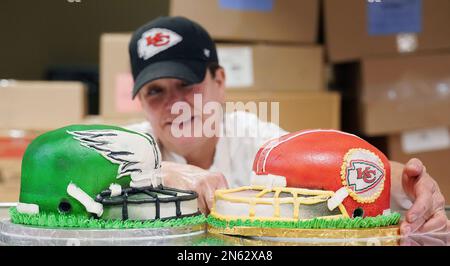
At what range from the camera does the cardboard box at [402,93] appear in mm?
2275

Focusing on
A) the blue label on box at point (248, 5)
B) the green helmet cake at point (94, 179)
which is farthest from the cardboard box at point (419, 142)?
the green helmet cake at point (94, 179)

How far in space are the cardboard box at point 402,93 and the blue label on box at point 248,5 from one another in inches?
13.5

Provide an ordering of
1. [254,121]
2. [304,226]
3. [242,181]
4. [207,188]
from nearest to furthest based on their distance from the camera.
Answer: [304,226] < [207,188] < [242,181] < [254,121]

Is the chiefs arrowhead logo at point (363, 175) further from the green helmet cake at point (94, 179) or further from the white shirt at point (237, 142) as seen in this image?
the white shirt at point (237, 142)

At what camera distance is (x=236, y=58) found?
90.0 inches

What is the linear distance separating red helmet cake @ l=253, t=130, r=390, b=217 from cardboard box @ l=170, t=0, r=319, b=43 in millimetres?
1279

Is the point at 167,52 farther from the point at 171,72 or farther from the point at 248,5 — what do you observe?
the point at 248,5

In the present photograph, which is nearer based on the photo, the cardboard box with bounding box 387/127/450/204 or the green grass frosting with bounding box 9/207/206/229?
the green grass frosting with bounding box 9/207/206/229

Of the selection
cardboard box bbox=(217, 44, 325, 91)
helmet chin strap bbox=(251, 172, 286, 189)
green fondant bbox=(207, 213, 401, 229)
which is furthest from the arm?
cardboard box bbox=(217, 44, 325, 91)

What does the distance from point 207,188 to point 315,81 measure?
49.5 inches

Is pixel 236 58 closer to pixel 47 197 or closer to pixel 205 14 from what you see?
pixel 205 14

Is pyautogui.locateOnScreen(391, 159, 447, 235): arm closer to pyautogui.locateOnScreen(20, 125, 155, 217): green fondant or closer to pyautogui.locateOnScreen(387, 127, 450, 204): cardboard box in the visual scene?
pyautogui.locateOnScreen(20, 125, 155, 217): green fondant

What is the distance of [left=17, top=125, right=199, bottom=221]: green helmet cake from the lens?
90 centimetres
